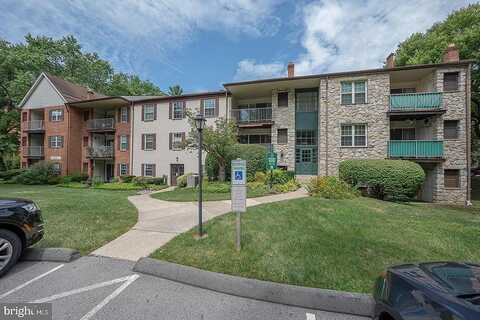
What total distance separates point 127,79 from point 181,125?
28.7 meters

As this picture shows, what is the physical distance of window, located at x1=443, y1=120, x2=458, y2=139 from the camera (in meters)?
14.6

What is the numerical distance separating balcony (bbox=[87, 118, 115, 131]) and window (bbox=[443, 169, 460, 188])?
28.9 m

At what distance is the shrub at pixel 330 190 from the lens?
10367 millimetres

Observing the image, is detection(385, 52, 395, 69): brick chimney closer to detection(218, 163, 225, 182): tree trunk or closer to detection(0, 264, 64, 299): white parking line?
detection(218, 163, 225, 182): tree trunk

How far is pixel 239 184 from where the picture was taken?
181 inches

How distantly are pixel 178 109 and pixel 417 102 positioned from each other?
1917 centimetres

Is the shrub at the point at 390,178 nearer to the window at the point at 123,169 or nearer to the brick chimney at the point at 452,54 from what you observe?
the brick chimney at the point at 452,54

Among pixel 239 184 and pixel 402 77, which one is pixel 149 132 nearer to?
pixel 239 184

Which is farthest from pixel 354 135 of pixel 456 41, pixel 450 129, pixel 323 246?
pixel 323 246

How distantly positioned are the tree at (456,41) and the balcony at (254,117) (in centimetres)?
1411

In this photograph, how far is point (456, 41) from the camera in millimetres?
17875

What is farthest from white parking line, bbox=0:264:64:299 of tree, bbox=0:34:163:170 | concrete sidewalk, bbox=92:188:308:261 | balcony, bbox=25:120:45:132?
tree, bbox=0:34:163:170

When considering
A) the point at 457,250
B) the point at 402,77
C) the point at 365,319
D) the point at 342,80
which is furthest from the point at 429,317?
the point at 402,77

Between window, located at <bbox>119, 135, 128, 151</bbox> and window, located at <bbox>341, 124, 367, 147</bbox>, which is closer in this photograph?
window, located at <bbox>341, 124, 367, 147</bbox>
